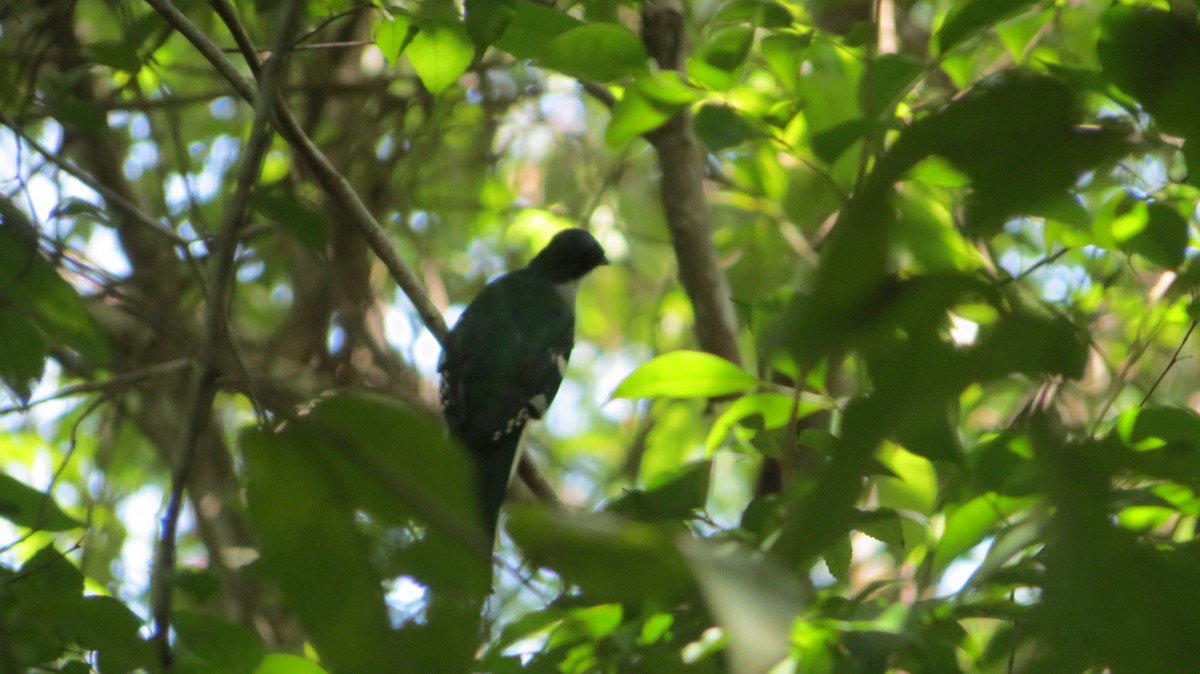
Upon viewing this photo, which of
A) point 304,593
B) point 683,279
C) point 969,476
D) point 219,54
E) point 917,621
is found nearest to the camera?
point 304,593

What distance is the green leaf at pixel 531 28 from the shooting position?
208 cm

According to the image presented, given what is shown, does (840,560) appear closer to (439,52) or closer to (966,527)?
(966,527)

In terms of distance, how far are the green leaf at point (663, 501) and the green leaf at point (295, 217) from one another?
0.88 m

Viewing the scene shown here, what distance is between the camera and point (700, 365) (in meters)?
1.79

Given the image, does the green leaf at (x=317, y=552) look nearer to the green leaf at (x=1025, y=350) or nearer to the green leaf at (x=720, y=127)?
the green leaf at (x=1025, y=350)

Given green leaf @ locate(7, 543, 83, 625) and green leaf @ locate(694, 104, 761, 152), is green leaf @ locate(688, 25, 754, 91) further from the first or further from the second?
green leaf @ locate(7, 543, 83, 625)

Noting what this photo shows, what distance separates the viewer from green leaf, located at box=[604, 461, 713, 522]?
1.34m

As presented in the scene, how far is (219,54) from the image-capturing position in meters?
2.17

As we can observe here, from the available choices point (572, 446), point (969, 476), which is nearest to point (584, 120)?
point (572, 446)

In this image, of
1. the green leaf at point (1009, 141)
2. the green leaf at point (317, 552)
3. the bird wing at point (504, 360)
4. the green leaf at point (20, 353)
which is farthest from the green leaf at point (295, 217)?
the bird wing at point (504, 360)

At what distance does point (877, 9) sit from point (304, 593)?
194cm

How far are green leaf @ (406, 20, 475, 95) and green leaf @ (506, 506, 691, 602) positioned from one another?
1.67m

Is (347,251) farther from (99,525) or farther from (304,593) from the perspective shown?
(304,593)

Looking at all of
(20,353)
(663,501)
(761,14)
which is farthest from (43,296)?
(761,14)
